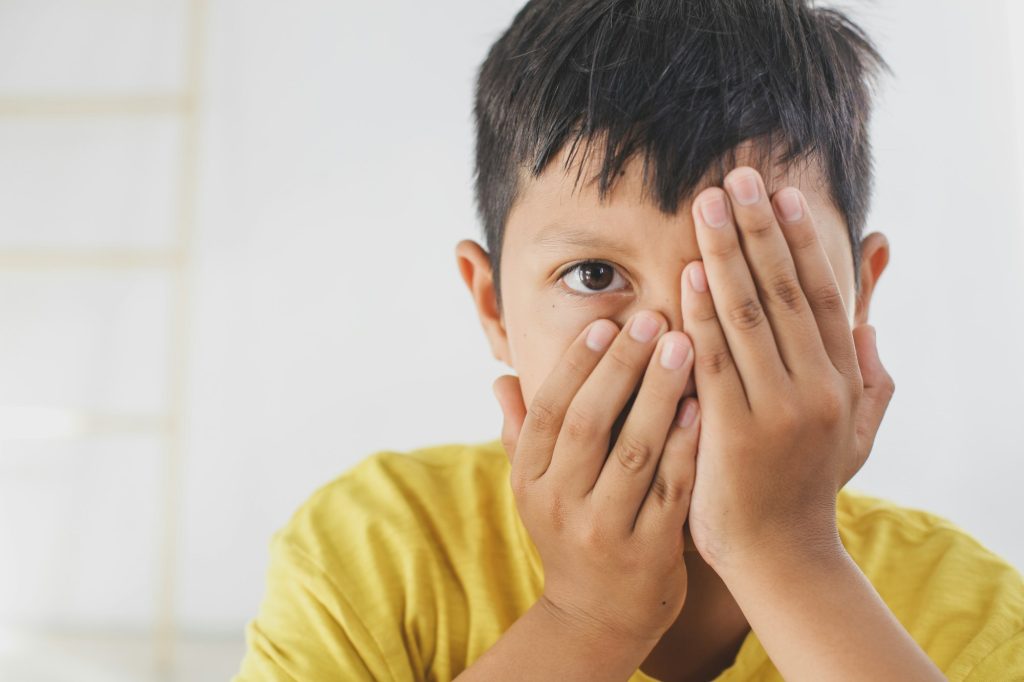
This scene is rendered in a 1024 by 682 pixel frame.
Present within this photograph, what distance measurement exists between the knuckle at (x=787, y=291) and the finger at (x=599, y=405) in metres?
0.08

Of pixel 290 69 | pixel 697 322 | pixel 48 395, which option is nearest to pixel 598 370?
pixel 697 322

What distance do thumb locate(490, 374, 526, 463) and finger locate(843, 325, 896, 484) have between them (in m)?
0.26

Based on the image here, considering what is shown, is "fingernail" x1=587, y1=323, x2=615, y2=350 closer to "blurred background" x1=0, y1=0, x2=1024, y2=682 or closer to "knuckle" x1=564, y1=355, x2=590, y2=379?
"knuckle" x1=564, y1=355, x2=590, y2=379

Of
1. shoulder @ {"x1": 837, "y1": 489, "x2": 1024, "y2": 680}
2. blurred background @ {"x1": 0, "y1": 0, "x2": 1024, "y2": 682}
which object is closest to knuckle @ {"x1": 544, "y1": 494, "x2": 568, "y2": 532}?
shoulder @ {"x1": 837, "y1": 489, "x2": 1024, "y2": 680}

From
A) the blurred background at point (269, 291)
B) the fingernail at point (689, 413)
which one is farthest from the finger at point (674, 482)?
the blurred background at point (269, 291)

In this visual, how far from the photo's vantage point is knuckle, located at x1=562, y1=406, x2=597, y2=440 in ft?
2.30

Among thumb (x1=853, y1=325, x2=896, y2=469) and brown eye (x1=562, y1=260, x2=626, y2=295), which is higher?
brown eye (x1=562, y1=260, x2=626, y2=295)

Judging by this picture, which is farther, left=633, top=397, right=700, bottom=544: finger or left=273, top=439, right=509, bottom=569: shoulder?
left=273, top=439, right=509, bottom=569: shoulder

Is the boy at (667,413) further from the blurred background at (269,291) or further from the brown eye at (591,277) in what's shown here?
the blurred background at (269,291)

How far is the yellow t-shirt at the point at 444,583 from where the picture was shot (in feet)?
2.55

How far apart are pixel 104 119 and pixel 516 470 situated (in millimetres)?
1763

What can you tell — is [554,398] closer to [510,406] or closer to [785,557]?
[510,406]

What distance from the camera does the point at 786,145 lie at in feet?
2.35

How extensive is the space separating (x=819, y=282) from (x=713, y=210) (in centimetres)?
10
